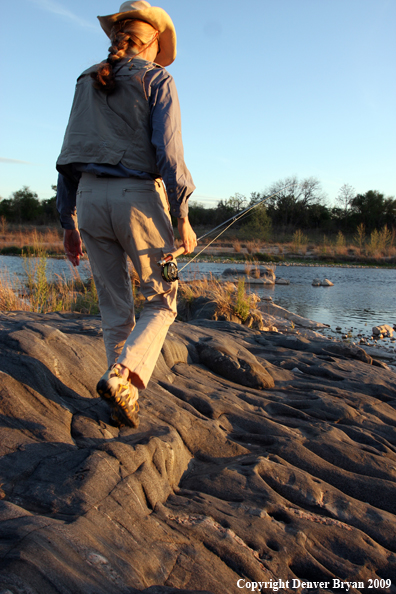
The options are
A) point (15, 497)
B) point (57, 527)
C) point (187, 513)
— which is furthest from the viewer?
point (187, 513)

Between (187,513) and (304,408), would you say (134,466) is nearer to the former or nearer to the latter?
(187,513)

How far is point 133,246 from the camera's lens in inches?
86.2

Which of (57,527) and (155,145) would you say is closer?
(57,527)

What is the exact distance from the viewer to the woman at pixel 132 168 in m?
2.13

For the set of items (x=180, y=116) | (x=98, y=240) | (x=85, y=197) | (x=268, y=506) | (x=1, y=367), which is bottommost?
(x=268, y=506)

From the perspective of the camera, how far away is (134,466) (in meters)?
1.92

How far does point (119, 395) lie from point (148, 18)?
6.36 ft

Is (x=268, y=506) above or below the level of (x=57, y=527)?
below

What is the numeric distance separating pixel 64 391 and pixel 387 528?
1.75 metres

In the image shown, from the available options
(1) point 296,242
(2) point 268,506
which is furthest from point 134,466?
(1) point 296,242

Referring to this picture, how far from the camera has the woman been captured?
213 cm

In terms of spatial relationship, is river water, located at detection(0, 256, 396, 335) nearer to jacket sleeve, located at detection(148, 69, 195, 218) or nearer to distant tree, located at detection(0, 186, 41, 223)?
jacket sleeve, located at detection(148, 69, 195, 218)

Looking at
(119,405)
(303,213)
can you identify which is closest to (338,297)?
(119,405)

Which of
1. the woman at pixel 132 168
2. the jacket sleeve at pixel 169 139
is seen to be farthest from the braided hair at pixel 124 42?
the jacket sleeve at pixel 169 139
